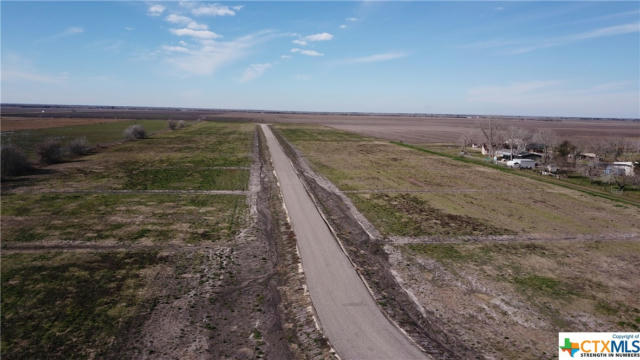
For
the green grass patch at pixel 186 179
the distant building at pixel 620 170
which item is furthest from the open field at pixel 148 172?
the distant building at pixel 620 170

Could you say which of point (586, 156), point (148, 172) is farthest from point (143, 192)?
point (586, 156)

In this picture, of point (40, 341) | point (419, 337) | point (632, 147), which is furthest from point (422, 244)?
point (632, 147)

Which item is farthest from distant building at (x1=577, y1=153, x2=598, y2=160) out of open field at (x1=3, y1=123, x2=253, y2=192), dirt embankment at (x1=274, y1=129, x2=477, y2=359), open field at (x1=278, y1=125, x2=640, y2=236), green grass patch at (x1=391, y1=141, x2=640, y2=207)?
open field at (x1=3, y1=123, x2=253, y2=192)

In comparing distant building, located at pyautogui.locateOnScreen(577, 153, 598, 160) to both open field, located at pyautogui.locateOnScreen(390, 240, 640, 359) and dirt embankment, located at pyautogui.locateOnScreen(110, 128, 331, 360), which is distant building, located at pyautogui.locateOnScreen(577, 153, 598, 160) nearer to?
open field, located at pyautogui.locateOnScreen(390, 240, 640, 359)

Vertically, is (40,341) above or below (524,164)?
below

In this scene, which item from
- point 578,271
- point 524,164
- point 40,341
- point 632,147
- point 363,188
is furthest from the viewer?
point 632,147

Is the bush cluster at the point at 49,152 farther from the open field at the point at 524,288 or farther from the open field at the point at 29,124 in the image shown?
the open field at the point at 29,124

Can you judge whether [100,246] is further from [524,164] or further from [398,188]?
[524,164]
